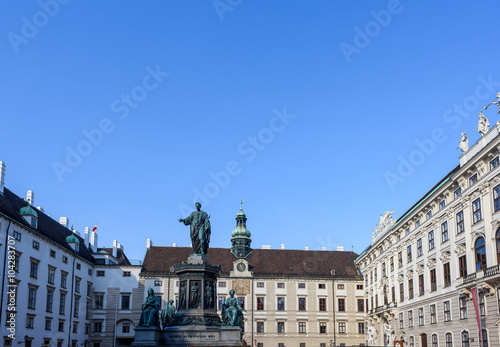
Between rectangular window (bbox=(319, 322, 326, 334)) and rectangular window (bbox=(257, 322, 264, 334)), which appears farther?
rectangular window (bbox=(319, 322, 326, 334))

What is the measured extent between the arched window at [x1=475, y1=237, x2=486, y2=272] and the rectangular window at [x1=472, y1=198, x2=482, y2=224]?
1357 mm

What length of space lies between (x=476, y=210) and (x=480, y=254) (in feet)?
9.66

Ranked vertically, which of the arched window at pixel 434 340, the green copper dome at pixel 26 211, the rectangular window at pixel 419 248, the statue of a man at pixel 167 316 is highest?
the green copper dome at pixel 26 211

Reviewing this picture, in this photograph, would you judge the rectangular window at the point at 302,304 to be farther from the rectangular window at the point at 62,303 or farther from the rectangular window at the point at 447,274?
the rectangular window at the point at 447,274

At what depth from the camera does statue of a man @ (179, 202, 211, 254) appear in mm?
24562

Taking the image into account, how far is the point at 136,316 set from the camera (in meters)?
66.8

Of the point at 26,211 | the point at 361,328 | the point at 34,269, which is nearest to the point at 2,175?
the point at 26,211

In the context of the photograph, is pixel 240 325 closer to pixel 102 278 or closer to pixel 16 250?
pixel 16 250

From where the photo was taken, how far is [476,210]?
35.9 metres

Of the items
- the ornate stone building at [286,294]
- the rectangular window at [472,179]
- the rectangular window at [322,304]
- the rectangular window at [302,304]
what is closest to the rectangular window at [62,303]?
the ornate stone building at [286,294]

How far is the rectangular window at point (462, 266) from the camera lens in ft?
122

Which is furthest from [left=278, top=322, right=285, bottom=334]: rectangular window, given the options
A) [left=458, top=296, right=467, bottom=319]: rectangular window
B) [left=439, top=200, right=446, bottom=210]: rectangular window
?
[left=458, top=296, right=467, bottom=319]: rectangular window

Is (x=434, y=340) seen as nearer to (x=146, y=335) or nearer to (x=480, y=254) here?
(x=480, y=254)

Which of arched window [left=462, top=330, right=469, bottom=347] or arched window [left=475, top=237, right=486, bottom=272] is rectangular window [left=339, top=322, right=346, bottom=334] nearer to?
arched window [left=462, top=330, right=469, bottom=347]
